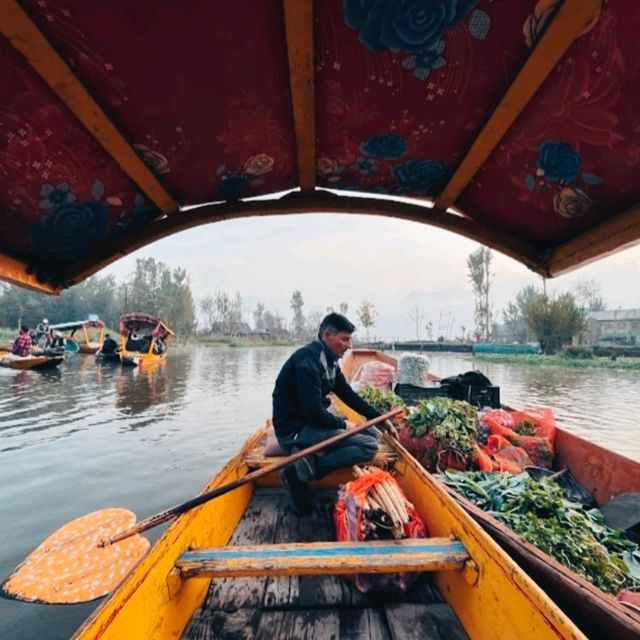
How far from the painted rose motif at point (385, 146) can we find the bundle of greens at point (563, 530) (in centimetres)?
248

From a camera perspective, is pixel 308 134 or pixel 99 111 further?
pixel 308 134

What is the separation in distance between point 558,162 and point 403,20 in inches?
40.5

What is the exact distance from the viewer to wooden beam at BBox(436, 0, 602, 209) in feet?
4.05

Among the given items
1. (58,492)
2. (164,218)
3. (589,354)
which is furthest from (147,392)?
(589,354)

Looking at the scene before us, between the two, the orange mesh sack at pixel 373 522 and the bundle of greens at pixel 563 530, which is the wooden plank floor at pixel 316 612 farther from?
the bundle of greens at pixel 563 530

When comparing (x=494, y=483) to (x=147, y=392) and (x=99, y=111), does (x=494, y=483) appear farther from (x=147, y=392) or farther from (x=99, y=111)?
(x=147, y=392)

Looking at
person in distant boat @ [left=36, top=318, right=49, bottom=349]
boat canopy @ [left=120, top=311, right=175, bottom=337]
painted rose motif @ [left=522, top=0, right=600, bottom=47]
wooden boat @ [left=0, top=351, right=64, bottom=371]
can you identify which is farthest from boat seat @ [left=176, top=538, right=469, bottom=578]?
person in distant boat @ [left=36, top=318, right=49, bottom=349]

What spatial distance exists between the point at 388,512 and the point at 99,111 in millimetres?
2503

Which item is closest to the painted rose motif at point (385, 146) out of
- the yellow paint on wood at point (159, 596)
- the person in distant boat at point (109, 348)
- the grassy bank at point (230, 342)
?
the yellow paint on wood at point (159, 596)

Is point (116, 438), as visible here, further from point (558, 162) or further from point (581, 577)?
point (558, 162)

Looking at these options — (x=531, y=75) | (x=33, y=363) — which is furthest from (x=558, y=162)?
(x=33, y=363)

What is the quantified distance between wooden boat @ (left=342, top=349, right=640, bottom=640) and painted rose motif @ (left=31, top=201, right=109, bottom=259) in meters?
3.02

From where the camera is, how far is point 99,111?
1.53m

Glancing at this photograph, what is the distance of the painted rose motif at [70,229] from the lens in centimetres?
195
